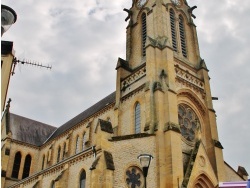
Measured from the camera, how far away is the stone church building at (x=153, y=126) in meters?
22.3

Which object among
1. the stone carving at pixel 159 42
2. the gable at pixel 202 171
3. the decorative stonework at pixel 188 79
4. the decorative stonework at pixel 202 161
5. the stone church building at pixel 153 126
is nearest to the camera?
the stone church building at pixel 153 126

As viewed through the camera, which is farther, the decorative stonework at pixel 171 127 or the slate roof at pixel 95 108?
the slate roof at pixel 95 108

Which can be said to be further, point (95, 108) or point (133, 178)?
point (95, 108)

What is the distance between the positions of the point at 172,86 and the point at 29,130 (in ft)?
91.2

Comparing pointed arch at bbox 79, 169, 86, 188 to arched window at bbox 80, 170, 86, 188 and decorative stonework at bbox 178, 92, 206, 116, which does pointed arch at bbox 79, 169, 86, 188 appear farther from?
decorative stonework at bbox 178, 92, 206, 116

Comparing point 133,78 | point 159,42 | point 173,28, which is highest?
point 173,28

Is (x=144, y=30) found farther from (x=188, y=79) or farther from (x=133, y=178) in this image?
(x=133, y=178)

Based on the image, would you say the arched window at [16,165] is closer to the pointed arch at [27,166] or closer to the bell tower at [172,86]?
the pointed arch at [27,166]

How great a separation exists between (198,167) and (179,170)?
2509mm

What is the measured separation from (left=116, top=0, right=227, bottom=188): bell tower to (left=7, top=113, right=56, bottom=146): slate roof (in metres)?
20.7

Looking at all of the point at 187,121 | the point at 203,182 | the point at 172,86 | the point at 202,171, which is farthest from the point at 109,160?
the point at 187,121

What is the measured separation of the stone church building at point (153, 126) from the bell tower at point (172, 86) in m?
0.07

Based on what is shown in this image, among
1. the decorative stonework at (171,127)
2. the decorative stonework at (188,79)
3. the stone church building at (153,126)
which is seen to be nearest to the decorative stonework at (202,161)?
the stone church building at (153,126)

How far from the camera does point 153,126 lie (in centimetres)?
2444
